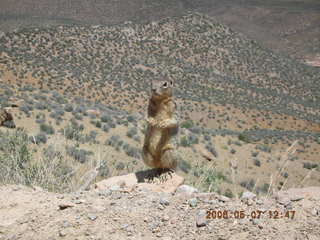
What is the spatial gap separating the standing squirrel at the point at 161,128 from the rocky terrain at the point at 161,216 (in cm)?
196

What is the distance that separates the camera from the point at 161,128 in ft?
23.7

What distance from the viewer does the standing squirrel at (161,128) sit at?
7078 millimetres

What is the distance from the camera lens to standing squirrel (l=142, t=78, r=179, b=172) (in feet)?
23.2

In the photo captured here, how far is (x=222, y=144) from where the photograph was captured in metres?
22.3

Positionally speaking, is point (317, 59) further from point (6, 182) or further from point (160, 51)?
point (6, 182)

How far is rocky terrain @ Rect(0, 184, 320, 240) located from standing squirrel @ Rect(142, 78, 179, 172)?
77.3 inches

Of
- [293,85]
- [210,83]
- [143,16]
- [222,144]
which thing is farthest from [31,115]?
[143,16]

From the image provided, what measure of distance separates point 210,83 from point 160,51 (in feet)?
32.3

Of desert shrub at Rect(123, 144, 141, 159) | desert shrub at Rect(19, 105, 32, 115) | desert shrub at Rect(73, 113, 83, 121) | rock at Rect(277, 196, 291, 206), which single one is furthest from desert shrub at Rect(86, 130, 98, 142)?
rock at Rect(277, 196, 291, 206)

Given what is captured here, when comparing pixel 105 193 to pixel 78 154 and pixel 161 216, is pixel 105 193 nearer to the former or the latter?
pixel 161 216

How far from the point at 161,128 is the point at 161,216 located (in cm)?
285

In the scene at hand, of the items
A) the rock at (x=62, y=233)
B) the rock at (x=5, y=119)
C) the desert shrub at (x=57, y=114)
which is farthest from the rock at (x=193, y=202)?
the desert shrub at (x=57, y=114)
